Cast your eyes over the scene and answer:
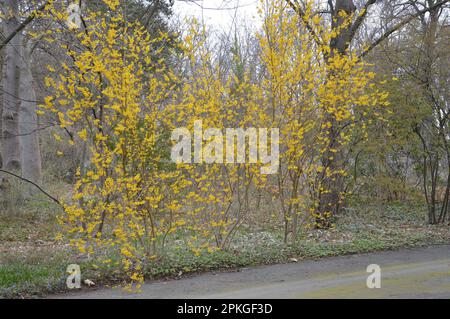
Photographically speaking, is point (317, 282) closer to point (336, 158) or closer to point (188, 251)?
point (188, 251)

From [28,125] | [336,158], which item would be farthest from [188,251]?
[28,125]

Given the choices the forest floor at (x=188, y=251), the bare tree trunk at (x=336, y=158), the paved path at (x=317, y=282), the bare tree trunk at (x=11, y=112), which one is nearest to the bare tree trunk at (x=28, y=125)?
the bare tree trunk at (x=11, y=112)

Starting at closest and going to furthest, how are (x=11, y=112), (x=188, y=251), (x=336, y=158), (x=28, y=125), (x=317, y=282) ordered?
(x=317, y=282) → (x=188, y=251) → (x=336, y=158) → (x=11, y=112) → (x=28, y=125)

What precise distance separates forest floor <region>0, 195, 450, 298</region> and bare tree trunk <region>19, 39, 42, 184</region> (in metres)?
1.93

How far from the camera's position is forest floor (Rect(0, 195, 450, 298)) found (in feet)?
20.4

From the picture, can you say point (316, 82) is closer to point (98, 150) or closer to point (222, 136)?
point (222, 136)

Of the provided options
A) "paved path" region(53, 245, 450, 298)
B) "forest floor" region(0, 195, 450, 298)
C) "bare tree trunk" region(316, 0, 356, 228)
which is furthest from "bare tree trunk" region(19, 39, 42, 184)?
"paved path" region(53, 245, 450, 298)

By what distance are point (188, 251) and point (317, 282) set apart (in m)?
2.24

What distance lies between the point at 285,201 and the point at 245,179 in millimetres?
1122

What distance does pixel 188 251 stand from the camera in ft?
25.0

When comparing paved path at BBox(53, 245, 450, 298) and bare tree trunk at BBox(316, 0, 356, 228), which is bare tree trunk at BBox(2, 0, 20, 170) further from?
bare tree trunk at BBox(316, 0, 356, 228)

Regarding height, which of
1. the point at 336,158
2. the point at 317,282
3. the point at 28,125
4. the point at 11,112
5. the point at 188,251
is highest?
the point at 11,112
